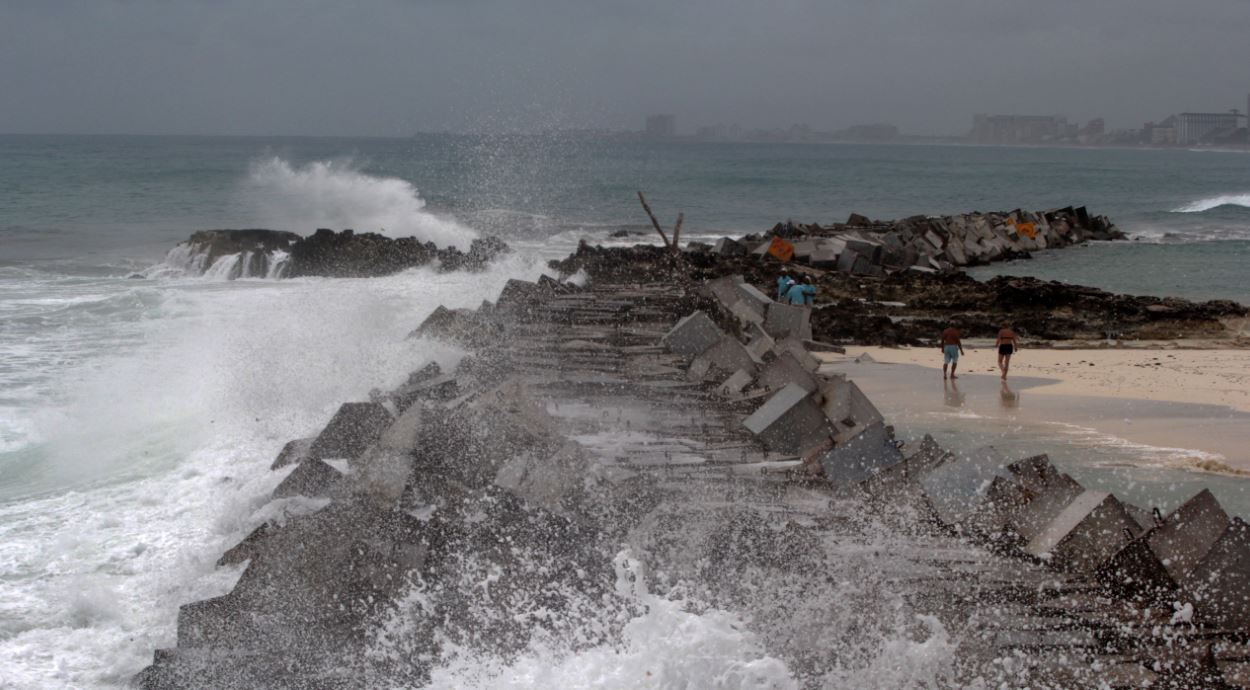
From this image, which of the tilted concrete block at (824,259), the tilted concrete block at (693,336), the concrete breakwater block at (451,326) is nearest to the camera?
the tilted concrete block at (693,336)

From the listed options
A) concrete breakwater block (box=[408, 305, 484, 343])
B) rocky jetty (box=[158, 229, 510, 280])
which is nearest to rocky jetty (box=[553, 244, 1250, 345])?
rocky jetty (box=[158, 229, 510, 280])

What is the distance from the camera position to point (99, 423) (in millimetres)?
11156

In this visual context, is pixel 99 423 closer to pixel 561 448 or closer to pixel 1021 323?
pixel 561 448

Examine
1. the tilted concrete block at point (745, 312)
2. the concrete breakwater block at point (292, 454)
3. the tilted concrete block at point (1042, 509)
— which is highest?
the tilted concrete block at point (745, 312)

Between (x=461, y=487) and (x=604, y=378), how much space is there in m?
3.38

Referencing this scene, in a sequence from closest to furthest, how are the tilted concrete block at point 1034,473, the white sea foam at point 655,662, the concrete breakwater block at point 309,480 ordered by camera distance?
the white sea foam at point 655,662 → the tilted concrete block at point 1034,473 → the concrete breakwater block at point 309,480

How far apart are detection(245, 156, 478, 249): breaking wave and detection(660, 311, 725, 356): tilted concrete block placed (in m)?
20.4

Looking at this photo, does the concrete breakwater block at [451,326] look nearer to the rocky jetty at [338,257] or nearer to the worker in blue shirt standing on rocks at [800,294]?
the worker in blue shirt standing on rocks at [800,294]

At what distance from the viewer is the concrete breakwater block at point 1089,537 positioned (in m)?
6.60

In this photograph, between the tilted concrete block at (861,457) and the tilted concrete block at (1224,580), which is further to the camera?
the tilted concrete block at (861,457)

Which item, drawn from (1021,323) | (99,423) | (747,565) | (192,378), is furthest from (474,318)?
(1021,323)

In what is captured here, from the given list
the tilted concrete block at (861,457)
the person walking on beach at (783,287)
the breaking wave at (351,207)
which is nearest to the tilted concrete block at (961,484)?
the tilted concrete block at (861,457)

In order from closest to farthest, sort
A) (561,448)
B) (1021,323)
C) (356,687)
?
(356,687), (561,448), (1021,323)

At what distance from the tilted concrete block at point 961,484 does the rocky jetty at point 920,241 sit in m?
17.6
